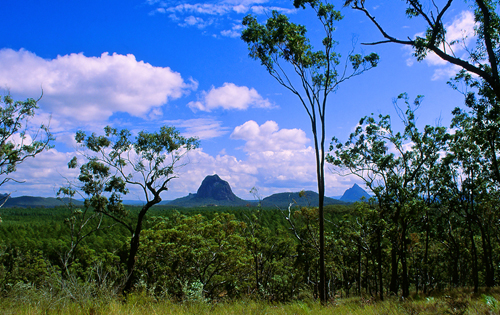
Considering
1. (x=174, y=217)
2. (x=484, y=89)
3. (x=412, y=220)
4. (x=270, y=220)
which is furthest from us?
(x=270, y=220)

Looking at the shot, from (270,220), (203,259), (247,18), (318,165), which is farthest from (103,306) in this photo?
(270,220)

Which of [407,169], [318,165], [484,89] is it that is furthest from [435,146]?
[318,165]

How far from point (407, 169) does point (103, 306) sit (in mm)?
19734

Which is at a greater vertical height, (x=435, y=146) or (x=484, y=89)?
(x=484, y=89)

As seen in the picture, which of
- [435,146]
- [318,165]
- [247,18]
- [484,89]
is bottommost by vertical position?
[318,165]

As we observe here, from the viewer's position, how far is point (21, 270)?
91.8 feet

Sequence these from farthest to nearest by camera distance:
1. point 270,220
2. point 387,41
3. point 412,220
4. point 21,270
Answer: point 270,220 < point 21,270 < point 412,220 < point 387,41

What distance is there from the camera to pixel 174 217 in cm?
2981

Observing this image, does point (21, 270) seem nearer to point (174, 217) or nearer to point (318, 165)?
point (174, 217)

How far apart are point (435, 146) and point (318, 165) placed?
1058 centimetres

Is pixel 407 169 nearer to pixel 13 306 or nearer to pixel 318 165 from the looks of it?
pixel 318 165

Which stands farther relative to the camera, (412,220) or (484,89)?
(412,220)

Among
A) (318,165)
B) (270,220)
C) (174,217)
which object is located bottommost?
(270,220)

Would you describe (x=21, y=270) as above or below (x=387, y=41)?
below
